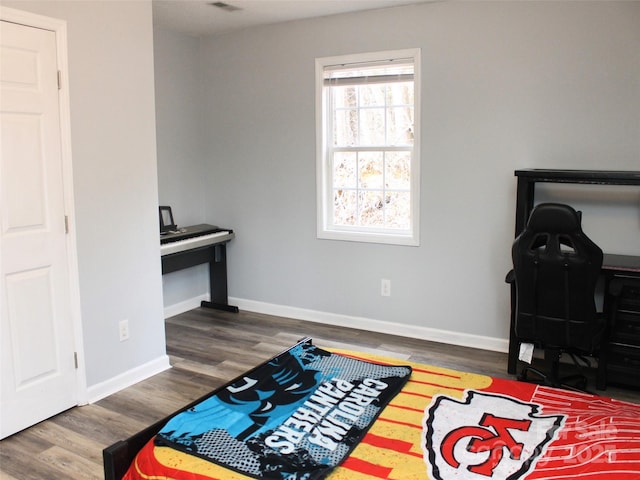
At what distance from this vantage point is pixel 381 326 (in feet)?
14.8

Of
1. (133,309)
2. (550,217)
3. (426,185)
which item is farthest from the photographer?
(426,185)

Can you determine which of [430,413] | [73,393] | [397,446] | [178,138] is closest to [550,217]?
[430,413]

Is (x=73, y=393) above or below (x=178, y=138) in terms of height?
below

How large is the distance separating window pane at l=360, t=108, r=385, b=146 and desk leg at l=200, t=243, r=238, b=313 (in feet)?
5.34

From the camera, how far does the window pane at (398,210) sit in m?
4.40

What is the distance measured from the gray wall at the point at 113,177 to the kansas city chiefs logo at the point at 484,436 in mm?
2079

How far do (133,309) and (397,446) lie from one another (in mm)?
2170

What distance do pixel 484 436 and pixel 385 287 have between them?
2.51 metres

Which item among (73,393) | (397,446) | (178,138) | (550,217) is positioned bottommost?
(73,393)

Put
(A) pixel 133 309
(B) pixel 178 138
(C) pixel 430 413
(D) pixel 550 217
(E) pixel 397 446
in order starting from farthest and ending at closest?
(B) pixel 178 138 < (A) pixel 133 309 < (D) pixel 550 217 < (C) pixel 430 413 < (E) pixel 397 446

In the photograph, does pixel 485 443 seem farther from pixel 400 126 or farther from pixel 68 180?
pixel 400 126

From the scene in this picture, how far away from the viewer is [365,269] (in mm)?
4527

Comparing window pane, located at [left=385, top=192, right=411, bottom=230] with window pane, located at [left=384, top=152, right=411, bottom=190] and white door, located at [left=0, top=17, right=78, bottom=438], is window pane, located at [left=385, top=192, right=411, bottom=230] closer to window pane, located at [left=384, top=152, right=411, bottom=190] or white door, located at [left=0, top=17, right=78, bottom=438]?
window pane, located at [left=384, top=152, right=411, bottom=190]

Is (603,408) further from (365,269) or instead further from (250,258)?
(250,258)
